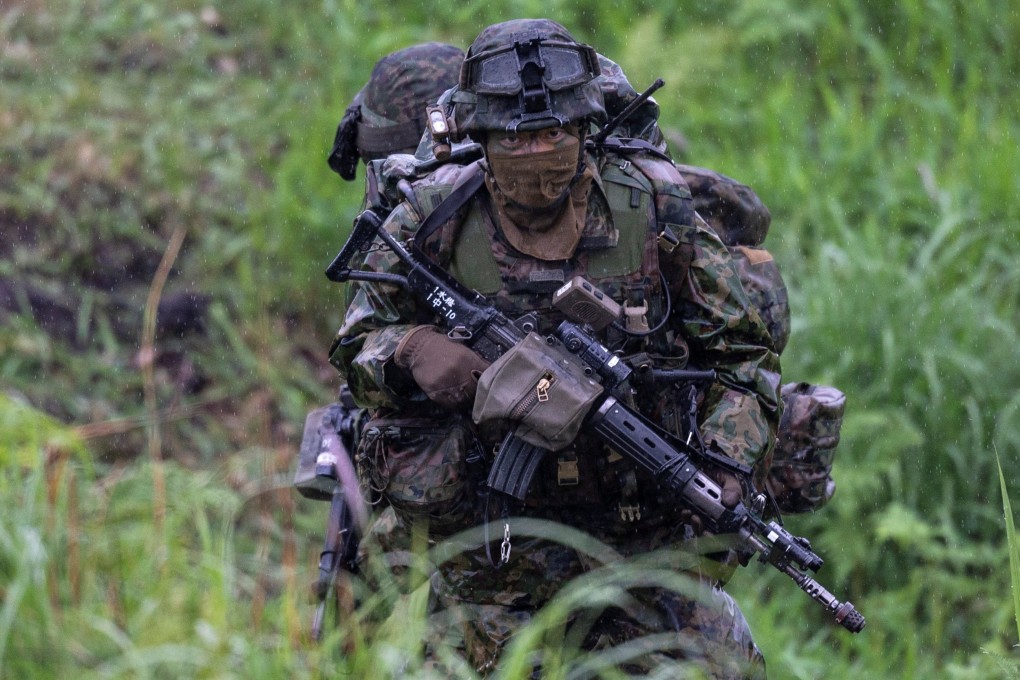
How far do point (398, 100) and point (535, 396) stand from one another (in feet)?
5.38

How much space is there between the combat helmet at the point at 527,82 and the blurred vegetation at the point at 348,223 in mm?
1339

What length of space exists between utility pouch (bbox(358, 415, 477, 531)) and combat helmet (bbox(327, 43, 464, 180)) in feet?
4.09

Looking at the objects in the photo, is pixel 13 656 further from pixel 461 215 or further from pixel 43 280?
pixel 43 280

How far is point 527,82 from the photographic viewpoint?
3.25 m

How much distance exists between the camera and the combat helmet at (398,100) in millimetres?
4484

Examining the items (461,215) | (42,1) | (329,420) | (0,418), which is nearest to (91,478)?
(0,418)

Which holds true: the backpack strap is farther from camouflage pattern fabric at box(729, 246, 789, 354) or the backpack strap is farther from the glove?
the glove

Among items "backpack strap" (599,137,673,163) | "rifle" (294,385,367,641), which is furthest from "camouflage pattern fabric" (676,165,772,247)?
"rifle" (294,385,367,641)

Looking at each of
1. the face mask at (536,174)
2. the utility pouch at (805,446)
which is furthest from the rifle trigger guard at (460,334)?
the utility pouch at (805,446)

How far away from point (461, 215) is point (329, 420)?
1294mm

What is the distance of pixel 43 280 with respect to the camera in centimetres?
765

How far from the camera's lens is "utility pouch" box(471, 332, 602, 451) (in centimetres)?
324

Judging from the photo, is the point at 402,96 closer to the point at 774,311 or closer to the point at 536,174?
the point at 536,174

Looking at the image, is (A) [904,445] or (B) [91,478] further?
(A) [904,445]
